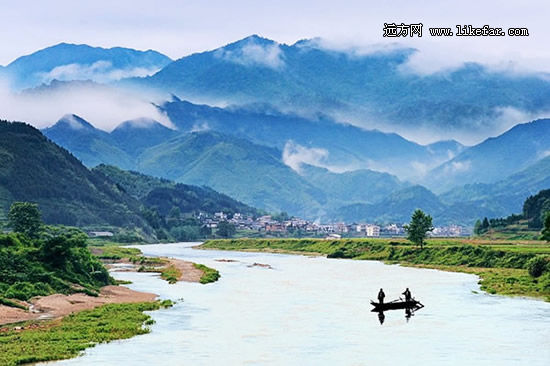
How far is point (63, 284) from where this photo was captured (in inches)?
3511

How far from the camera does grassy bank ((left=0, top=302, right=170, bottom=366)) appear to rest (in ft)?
173

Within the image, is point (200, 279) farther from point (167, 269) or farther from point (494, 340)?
point (494, 340)

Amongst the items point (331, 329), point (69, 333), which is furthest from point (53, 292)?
point (331, 329)

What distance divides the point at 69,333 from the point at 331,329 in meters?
22.4

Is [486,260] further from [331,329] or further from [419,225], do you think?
[331,329]

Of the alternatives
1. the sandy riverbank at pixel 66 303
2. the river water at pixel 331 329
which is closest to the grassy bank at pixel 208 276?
the river water at pixel 331 329

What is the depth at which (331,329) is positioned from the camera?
6775 cm

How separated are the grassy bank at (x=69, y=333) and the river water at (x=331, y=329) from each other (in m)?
1.60

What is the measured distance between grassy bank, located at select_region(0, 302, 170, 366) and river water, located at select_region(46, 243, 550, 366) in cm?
160

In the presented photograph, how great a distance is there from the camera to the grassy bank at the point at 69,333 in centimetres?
5284

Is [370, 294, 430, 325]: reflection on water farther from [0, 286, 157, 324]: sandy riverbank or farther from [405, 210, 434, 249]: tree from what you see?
[405, 210, 434, 249]: tree

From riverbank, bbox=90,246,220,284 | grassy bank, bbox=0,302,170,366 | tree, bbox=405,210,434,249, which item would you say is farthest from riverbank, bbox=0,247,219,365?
tree, bbox=405,210,434,249

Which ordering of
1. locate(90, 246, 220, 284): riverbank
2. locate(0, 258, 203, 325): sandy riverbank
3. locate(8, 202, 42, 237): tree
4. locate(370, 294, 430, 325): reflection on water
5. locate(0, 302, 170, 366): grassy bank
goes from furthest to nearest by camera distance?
locate(8, 202, 42, 237): tree < locate(90, 246, 220, 284): riverbank < locate(370, 294, 430, 325): reflection on water < locate(0, 258, 203, 325): sandy riverbank < locate(0, 302, 170, 366): grassy bank

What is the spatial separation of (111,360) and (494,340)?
30394 mm
